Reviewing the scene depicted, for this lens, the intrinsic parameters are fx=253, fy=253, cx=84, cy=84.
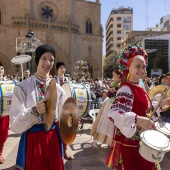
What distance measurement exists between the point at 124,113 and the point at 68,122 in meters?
0.59

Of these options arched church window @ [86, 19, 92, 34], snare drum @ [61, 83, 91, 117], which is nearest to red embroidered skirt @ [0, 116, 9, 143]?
snare drum @ [61, 83, 91, 117]

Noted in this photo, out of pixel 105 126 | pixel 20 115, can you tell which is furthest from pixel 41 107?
pixel 105 126

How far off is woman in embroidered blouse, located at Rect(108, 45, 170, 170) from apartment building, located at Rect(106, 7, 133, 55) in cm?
7271

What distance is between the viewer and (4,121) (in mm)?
4918

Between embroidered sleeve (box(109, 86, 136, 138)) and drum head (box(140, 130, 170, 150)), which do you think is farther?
embroidered sleeve (box(109, 86, 136, 138))

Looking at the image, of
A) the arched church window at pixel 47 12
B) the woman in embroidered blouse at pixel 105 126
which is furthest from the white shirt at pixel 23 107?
the arched church window at pixel 47 12

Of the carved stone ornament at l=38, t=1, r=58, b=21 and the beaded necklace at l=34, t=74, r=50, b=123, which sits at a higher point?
the carved stone ornament at l=38, t=1, r=58, b=21

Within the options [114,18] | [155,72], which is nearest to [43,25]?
[155,72]

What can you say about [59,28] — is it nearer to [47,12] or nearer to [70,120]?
[47,12]

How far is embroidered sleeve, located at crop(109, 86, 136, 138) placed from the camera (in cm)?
249

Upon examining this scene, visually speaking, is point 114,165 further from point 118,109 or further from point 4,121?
point 4,121

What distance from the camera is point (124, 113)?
2551 mm

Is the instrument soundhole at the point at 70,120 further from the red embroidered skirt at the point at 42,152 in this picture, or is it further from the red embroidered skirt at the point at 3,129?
the red embroidered skirt at the point at 3,129

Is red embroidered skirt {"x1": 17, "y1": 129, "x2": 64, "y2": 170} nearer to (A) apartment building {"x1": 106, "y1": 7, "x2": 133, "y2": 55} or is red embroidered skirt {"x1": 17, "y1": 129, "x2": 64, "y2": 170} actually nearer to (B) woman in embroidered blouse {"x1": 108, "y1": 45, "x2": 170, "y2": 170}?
(B) woman in embroidered blouse {"x1": 108, "y1": 45, "x2": 170, "y2": 170}
